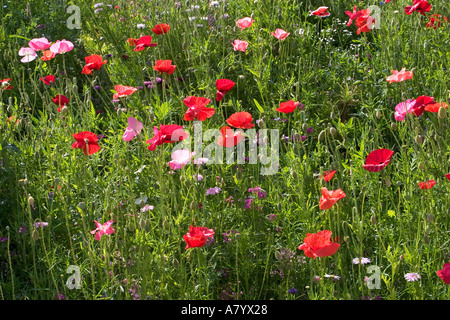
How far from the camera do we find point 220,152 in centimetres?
225

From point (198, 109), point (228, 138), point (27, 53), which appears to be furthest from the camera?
point (27, 53)

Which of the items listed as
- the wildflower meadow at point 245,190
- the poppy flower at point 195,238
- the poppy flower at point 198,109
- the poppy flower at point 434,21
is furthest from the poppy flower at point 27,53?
the poppy flower at point 434,21

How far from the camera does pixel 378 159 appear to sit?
175cm

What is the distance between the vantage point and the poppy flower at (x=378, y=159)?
1734mm

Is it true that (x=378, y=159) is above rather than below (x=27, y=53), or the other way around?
below

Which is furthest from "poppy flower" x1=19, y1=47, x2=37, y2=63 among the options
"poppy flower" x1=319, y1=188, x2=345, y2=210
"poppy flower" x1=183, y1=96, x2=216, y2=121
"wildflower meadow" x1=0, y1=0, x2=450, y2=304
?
"poppy flower" x1=319, y1=188, x2=345, y2=210

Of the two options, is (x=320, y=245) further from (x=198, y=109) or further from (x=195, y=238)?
(x=198, y=109)

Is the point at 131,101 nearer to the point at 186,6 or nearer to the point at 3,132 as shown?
the point at 3,132

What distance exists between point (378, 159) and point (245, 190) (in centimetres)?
54

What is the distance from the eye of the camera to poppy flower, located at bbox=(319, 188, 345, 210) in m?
1.64

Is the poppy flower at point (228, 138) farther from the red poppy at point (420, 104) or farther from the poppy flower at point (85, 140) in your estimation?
the red poppy at point (420, 104)

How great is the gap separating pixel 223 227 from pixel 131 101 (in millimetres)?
859

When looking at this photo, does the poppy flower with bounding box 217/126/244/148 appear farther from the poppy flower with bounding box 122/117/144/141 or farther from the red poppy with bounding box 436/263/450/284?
the red poppy with bounding box 436/263/450/284

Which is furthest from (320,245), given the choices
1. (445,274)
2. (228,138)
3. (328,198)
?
(228,138)
